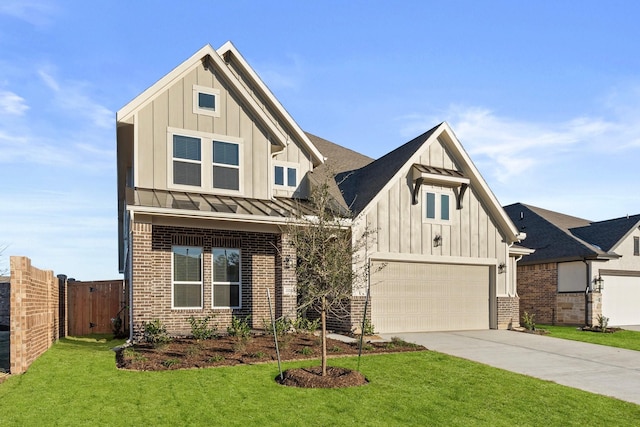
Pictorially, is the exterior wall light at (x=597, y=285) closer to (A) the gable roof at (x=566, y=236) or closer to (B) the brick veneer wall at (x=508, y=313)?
(A) the gable roof at (x=566, y=236)

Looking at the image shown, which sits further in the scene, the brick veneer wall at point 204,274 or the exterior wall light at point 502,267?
the exterior wall light at point 502,267

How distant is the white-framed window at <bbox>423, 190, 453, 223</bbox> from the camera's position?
17.7 m

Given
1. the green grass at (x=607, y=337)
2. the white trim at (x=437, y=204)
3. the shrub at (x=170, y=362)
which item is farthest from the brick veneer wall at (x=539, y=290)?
the shrub at (x=170, y=362)

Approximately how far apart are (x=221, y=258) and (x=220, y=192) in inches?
81.9

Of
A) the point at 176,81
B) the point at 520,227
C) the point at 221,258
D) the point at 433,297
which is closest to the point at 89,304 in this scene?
the point at 221,258

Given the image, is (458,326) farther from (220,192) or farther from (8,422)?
(8,422)

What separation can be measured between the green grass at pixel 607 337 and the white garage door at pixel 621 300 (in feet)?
9.86

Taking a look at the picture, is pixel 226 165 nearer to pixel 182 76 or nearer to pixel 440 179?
pixel 182 76

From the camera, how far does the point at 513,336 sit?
54.2ft

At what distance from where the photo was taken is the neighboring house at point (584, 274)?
22.2 m

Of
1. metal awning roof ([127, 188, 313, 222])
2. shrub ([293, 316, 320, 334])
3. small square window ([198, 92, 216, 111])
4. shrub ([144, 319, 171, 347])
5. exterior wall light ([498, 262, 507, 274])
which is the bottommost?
shrub ([293, 316, 320, 334])

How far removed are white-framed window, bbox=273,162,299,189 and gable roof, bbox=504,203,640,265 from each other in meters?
13.6

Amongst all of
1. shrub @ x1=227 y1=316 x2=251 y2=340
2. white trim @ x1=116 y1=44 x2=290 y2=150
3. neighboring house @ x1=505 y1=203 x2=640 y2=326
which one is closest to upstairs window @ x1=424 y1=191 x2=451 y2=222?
white trim @ x1=116 y1=44 x2=290 y2=150

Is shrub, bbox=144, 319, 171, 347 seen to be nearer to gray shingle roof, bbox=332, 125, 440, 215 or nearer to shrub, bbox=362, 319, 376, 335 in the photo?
shrub, bbox=362, 319, 376, 335
